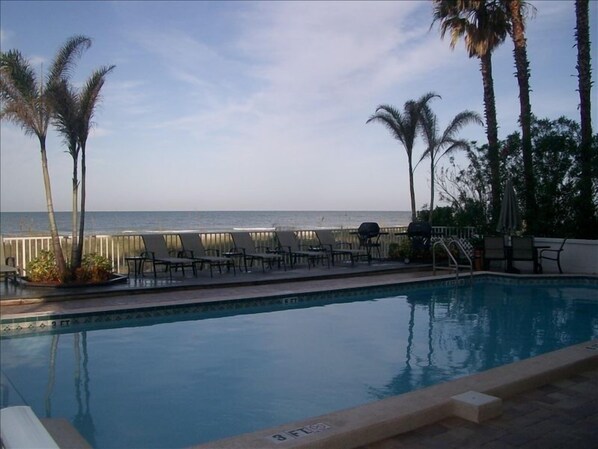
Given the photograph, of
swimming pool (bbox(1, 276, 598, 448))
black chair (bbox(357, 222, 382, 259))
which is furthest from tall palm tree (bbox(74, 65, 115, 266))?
black chair (bbox(357, 222, 382, 259))

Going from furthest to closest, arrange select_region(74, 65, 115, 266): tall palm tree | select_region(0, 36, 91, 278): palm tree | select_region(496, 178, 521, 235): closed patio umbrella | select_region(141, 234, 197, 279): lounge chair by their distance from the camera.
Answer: select_region(496, 178, 521, 235): closed patio umbrella → select_region(141, 234, 197, 279): lounge chair → select_region(74, 65, 115, 266): tall palm tree → select_region(0, 36, 91, 278): palm tree

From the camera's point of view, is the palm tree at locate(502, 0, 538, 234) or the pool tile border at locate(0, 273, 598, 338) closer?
the pool tile border at locate(0, 273, 598, 338)

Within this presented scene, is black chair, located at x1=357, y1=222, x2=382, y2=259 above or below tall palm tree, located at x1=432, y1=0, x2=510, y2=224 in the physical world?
below

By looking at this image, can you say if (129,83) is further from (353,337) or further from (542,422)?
(542,422)

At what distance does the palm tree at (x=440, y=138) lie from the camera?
1748 cm

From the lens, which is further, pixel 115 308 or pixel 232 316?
pixel 232 316

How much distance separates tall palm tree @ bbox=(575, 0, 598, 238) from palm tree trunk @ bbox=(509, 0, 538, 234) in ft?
3.57

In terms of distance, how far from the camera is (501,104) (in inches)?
596

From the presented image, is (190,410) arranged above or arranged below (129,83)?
below

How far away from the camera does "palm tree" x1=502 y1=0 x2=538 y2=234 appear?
43.4 ft

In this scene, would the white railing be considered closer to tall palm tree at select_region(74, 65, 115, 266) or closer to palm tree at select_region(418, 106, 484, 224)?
tall palm tree at select_region(74, 65, 115, 266)

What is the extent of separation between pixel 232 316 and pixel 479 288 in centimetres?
543

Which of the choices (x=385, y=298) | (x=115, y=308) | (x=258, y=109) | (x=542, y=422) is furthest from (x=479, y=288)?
(x=258, y=109)

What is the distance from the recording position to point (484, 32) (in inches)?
572
